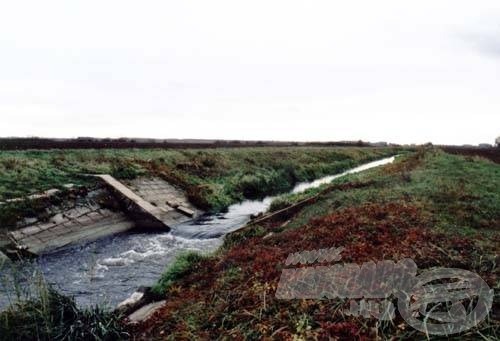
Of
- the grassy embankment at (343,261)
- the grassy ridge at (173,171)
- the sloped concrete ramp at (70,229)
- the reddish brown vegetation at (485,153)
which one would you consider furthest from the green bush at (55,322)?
the reddish brown vegetation at (485,153)

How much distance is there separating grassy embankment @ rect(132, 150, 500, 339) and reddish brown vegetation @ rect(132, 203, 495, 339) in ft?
0.06

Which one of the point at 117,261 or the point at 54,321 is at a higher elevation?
the point at 54,321

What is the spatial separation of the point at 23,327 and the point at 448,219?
1049 cm

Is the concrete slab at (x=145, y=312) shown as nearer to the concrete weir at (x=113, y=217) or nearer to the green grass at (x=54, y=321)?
the green grass at (x=54, y=321)

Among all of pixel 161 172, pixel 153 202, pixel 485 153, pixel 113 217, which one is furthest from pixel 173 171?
pixel 485 153

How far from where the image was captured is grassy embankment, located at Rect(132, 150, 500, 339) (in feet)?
20.2

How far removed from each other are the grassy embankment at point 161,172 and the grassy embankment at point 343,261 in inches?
400

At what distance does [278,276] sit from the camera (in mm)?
8180

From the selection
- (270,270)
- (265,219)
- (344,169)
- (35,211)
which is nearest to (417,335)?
(270,270)

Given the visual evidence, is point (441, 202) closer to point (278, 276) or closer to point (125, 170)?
point (278, 276)

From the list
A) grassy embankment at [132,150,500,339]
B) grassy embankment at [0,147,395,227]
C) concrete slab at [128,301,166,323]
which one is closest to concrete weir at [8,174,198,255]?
grassy embankment at [0,147,395,227]

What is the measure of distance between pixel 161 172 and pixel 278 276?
21622 mm

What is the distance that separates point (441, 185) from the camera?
57.3 feet

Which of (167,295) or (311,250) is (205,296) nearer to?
(167,295)
